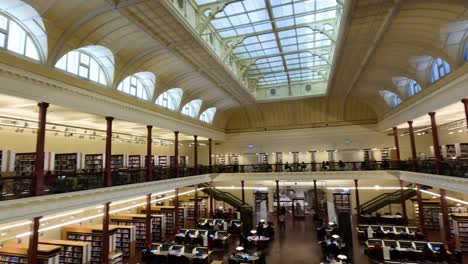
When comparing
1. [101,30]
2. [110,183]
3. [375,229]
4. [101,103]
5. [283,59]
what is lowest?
[375,229]

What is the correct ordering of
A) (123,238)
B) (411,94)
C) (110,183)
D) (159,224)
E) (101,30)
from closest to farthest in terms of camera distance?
(101,30), (110,183), (123,238), (411,94), (159,224)

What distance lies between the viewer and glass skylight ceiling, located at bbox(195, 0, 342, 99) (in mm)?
10766

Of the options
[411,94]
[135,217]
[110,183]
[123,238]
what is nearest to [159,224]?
[135,217]

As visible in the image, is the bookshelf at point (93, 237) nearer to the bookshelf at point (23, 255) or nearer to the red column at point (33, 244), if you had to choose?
the bookshelf at point (23, 255)

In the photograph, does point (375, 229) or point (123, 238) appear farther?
point (375, 229)

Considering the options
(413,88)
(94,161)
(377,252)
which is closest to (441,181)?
(377,252)

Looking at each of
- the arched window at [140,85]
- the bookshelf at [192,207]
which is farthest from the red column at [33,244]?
the bookshelf at [192,207]

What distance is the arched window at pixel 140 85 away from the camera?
12.0 metres

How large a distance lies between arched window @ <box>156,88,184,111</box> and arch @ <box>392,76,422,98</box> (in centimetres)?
1185

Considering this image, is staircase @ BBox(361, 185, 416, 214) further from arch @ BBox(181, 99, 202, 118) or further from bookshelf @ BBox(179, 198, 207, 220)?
arch @ BBox(181, 99, 202, 118)

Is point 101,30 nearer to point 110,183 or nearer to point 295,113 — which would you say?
point 110,183

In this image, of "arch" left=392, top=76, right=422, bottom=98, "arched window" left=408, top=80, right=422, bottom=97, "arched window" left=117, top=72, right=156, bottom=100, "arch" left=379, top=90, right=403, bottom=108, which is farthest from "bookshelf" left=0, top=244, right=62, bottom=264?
"arch" left=379, top=90, right=403, bottom=108

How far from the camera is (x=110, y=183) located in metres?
9.65

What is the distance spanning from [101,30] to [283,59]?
10.4m
